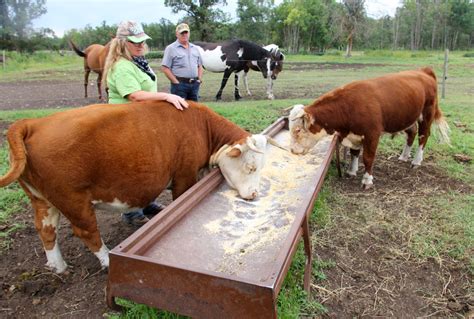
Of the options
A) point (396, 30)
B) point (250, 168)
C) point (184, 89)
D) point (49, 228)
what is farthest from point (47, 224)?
point (396, 30)

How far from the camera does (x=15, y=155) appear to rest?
2.85 metres

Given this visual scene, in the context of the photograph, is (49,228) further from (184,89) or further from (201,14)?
(201,14)

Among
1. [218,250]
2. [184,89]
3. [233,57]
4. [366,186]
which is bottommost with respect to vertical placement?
[366,186]

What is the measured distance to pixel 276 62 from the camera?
13.4m

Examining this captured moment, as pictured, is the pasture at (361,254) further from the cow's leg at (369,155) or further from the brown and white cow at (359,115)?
the brown and white cow at (359,115)

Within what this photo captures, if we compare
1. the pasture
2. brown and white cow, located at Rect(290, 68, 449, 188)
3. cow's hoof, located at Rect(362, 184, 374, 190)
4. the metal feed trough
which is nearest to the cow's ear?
the metal feed trough

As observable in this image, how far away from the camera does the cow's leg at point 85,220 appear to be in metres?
3.15

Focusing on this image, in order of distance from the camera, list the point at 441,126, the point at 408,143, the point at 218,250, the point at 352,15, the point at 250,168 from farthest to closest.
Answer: the point at 352,15
the point at 441,126
the point at 408,143
the point at 250,168
the point at 218,250

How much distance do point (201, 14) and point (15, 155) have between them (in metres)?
42.5

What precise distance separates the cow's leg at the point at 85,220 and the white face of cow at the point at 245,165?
1.43 metres

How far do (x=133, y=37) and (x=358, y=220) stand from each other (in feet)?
10.7

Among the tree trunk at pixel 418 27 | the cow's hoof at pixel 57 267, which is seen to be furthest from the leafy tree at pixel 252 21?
the cow's hoof at pixel 57 267

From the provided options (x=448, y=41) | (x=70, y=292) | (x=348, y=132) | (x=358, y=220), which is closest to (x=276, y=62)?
(x=348, y=132)

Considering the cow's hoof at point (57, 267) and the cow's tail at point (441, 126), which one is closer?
the cow's hoof at point (57, 267)
